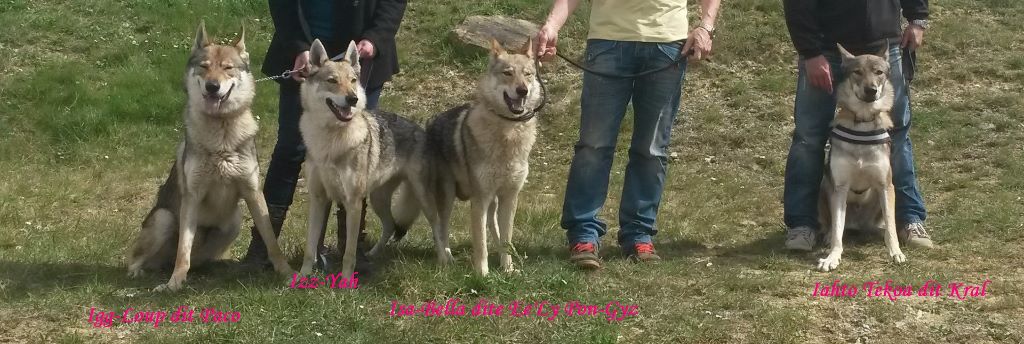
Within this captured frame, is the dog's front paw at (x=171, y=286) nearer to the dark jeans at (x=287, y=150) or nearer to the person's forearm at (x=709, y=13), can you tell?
the dark jeans at (x=287, y=150)

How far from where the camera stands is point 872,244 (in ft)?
19.5

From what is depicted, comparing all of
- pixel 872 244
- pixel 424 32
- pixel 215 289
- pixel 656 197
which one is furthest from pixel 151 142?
pixel 872 244

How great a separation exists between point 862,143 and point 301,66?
3288 millimetres

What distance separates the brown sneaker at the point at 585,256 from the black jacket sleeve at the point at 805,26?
176cm

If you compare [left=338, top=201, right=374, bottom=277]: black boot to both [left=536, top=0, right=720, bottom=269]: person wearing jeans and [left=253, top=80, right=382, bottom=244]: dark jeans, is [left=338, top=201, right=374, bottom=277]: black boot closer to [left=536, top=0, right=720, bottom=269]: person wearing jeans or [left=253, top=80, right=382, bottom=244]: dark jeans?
[left=253, top=80, right=382, bottom=244]: dark jeans

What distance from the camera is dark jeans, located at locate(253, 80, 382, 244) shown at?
17.3 ft

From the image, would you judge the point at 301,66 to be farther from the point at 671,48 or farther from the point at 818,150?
the point at 818,150

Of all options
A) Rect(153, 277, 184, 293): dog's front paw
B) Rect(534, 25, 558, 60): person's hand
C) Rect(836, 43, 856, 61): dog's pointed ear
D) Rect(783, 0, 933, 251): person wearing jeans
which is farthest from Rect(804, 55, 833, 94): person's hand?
Rect(153, 277, 184, 293): dog's front paw

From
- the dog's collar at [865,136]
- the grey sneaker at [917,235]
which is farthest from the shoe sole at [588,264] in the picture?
the grey sneaker at [917,235]

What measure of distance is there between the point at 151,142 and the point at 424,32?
357 cm

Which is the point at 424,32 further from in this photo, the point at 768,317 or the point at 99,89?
the point at 768,317
